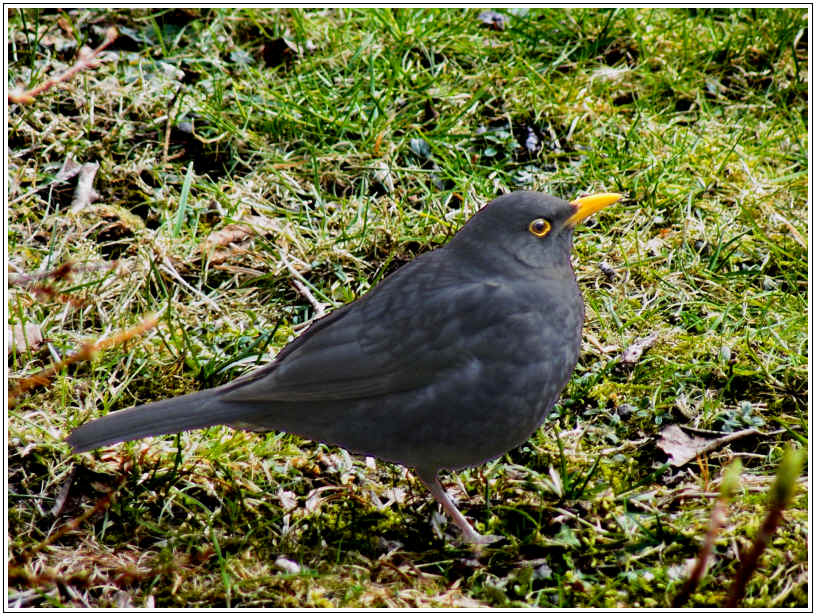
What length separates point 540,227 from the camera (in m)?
3.97

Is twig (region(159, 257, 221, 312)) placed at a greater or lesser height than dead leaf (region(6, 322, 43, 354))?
greater

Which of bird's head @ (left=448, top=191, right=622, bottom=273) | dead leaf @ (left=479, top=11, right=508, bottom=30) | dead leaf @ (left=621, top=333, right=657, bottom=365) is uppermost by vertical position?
dead leaf @ (left=479, top=11, right=508, bottom=30)

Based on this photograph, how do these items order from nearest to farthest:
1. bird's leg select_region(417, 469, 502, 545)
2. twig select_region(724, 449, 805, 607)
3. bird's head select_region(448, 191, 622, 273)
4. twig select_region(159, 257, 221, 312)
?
twig select_region(724, 449, 805, 607) → bird's leg select_region(417, 469, 502, 545) → bird's head select_region(448, 191, 622, 273) → twig select_region(159, 257, 221, 312)

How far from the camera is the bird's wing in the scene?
3670 mm

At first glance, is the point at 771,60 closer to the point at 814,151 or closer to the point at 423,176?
the point at 814,151

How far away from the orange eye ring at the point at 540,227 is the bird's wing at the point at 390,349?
34cm

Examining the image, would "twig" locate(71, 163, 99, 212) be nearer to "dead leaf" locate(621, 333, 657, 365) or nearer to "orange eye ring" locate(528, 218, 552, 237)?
"orange eye ring" locate(528, 218, 552, 237)

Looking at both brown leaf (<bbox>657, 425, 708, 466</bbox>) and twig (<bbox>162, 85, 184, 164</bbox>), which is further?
twig (<bbox>162, 85, 184, 164</bbox>)

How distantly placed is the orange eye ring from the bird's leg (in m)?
1.07

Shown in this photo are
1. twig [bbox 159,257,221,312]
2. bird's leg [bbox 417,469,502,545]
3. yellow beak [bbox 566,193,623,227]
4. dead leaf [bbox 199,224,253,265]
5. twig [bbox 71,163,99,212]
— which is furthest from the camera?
twig [bbox 71,163,99,212]

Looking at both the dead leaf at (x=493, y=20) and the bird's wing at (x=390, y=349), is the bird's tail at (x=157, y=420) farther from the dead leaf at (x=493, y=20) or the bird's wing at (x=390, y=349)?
the dead leaf at (x=493, y=20)

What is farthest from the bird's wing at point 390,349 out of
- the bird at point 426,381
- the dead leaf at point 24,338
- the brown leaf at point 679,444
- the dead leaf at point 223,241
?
the dead leaf at point 223,241

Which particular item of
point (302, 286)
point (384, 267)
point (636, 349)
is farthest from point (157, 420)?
point (636, 349)

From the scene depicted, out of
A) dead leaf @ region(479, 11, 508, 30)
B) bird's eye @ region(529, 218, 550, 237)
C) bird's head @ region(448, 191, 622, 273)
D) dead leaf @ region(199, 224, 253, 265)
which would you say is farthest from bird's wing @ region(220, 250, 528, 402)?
dead leaf @ region(479, 11, 508, 30)
